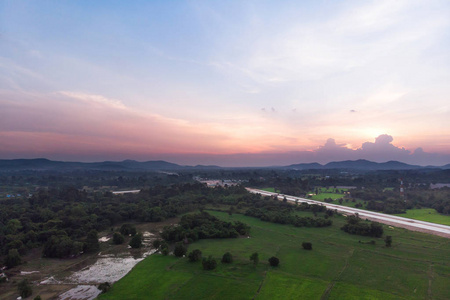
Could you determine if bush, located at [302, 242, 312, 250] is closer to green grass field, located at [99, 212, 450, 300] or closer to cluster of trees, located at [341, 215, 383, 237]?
green grass field, located at [99, 212, 450, 300]

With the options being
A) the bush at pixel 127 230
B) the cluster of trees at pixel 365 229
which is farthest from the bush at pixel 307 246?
the bush at pixel 127 230

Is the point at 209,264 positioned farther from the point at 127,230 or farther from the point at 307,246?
the point at 127,230

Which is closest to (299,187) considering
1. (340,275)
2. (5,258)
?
(340,275)

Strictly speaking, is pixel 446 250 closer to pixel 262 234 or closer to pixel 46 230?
pixel 262 234

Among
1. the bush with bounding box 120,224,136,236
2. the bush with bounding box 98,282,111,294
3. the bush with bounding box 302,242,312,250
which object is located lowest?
the bush with bounding box 98,282,111,294

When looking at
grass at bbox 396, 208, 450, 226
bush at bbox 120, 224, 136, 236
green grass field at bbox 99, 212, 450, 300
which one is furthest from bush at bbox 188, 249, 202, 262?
grass at bbox 396, 208, 450, 226

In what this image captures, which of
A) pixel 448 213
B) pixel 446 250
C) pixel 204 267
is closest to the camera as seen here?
pixel 204 267
